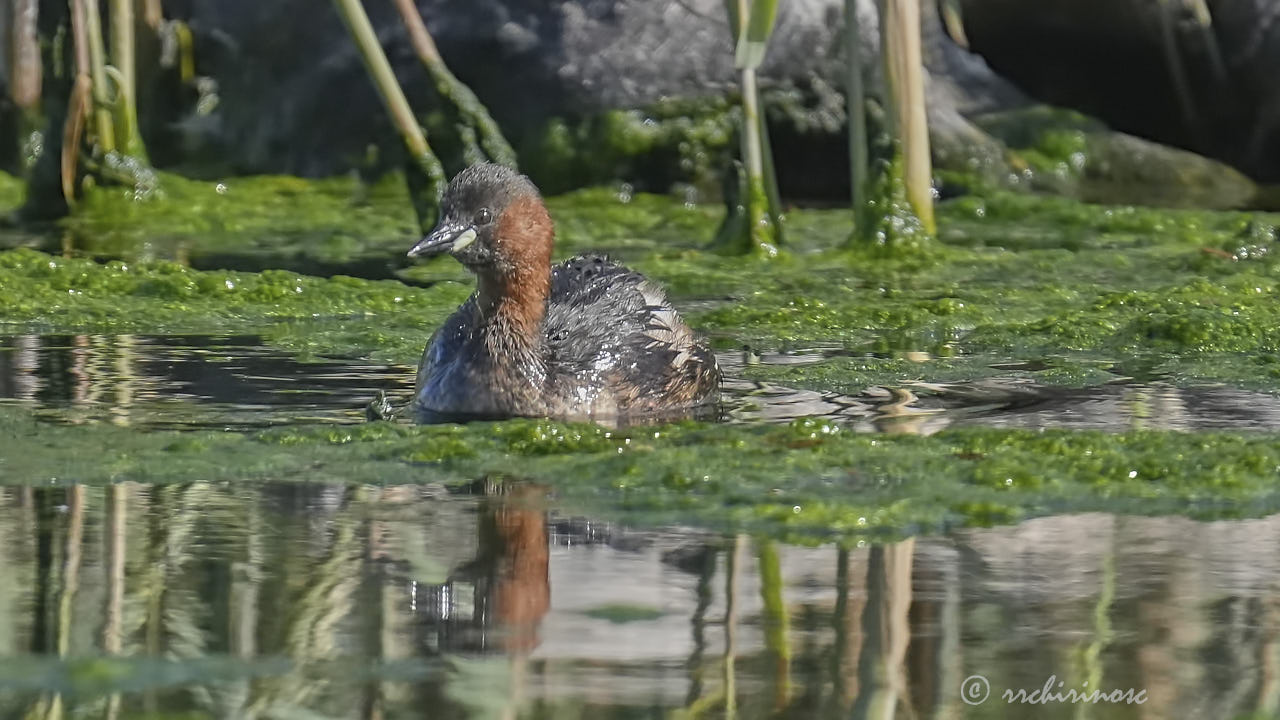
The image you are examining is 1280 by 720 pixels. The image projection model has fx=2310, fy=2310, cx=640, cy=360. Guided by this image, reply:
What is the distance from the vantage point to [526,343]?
24.8ft

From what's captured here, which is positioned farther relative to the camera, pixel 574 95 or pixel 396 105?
pixel 574 95

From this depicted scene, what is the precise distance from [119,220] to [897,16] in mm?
5064

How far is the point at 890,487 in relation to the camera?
19.7 ft

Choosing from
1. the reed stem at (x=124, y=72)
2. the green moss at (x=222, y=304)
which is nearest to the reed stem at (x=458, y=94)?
the reed stem at (x=124, y=72)

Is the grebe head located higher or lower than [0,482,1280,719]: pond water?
higher

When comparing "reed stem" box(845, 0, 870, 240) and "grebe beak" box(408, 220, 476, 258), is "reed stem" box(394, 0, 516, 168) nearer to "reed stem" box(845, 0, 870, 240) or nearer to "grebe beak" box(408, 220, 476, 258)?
"reed stem" box(845, 0, 870, 240)

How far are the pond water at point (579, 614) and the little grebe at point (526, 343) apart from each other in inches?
59.7

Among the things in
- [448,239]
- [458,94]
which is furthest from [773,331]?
[458,94]

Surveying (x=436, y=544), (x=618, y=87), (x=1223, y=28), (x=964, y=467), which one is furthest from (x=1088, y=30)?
(x=436, y=544)

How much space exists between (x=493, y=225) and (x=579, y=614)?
10.0 ft

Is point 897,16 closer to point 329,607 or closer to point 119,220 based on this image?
point 119,220

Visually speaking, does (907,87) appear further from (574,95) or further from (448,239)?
(574,95)

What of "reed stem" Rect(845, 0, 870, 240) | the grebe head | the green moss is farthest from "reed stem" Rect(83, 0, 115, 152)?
the grebe head

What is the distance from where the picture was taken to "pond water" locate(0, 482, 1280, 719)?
4160 millimetres
